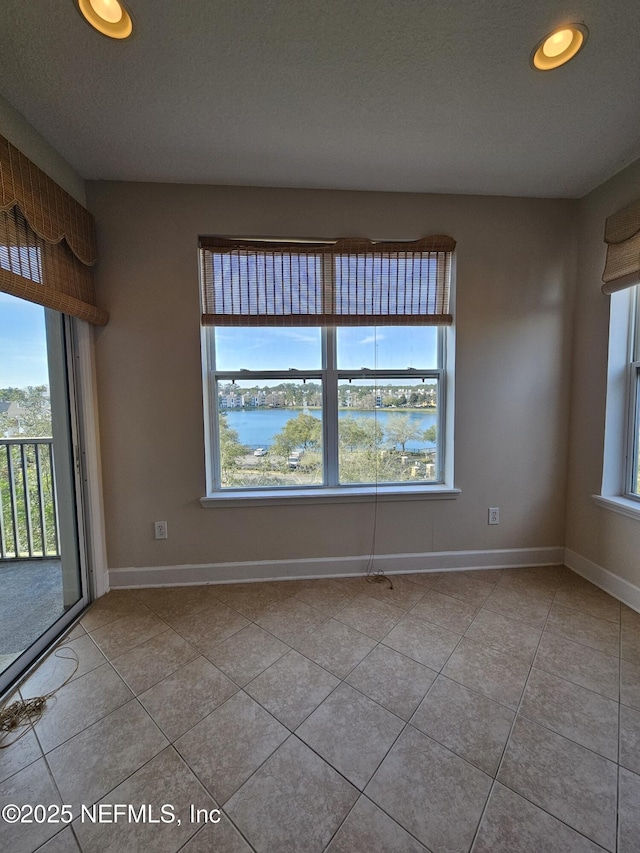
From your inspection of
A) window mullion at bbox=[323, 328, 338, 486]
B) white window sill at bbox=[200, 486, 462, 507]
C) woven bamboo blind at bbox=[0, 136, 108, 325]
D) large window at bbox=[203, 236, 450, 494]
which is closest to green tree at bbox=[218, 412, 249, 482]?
large window at bbox=[203, 236, 450, 494]

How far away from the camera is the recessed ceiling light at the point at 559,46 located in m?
1.16

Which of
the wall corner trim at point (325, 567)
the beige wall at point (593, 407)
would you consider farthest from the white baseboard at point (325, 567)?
the beige wall at point (593, 407)

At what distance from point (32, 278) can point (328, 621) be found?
2254mm

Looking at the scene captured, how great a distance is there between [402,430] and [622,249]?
162 centimetres

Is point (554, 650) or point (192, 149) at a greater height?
point (192, 149)

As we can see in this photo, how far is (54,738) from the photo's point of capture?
1.16m

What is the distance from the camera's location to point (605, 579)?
2.01m

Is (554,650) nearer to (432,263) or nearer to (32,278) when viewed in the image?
(432,263)

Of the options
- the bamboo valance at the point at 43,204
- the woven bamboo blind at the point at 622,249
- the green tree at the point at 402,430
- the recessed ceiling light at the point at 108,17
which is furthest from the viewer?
the green tree at the point at 402,430

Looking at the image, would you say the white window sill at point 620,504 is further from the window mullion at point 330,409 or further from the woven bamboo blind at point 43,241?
the woven bamboo blind at point 43,241

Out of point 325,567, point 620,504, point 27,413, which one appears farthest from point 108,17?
point 620,504

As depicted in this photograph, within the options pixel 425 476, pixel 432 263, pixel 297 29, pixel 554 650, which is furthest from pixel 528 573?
pixel 297 29

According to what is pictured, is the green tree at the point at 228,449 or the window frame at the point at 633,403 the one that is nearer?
the window frame at the point at 633,403

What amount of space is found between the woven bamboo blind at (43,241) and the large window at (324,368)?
2.18 feet
